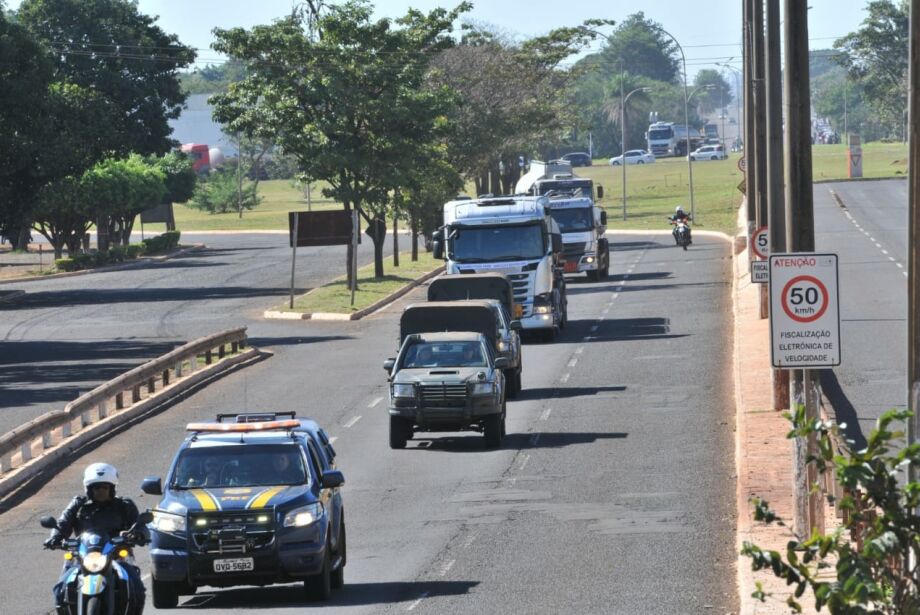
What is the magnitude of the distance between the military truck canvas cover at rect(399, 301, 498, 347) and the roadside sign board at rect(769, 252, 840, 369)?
14.9 m

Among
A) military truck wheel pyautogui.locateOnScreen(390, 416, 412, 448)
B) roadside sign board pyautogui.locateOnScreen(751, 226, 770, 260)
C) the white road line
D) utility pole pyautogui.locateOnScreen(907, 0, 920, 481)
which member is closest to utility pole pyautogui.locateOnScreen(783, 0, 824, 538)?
the white road line

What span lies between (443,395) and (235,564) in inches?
429

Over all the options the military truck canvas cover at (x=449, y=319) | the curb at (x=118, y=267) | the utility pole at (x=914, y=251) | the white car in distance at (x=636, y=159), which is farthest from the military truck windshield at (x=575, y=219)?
the white car in distance at (x=636, y=159)

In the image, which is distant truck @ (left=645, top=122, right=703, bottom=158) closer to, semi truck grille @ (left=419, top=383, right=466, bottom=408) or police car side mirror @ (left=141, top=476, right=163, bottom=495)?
semi truck grille @ (left=419, top=383, right=466, bottom=408)

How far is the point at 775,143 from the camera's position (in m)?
29.3

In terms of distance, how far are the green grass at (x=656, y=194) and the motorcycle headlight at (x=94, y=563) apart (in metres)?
74.2

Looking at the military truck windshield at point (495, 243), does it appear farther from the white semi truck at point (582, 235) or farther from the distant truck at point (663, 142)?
the distant truck at point (663, 142)

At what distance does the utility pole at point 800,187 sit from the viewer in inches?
662

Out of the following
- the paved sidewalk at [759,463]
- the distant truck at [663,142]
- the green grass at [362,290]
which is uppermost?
the distant truck at [663,142]

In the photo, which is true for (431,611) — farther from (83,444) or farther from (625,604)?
(83,444)

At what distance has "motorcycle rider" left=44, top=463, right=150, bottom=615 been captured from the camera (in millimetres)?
13055

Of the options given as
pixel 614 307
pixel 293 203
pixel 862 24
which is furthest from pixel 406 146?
pixel 862 24

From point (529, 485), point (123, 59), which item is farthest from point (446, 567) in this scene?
point (123, 59)

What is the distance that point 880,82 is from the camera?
579 ft
